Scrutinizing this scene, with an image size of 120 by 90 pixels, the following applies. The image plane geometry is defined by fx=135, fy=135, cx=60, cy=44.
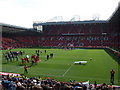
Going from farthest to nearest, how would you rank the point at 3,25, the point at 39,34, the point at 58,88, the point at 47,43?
1. the point at 39,34
2. the point at 47,43
3. the point at 3,25
4. the point at 58,88

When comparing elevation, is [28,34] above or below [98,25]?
below

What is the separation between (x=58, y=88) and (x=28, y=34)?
68.3 meters

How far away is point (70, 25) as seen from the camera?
78.4 metres

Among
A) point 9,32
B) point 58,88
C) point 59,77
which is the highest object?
point 9,32

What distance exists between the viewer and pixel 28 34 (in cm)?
7388

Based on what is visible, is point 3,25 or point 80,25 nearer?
point 3,25

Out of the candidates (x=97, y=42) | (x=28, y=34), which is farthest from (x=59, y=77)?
(x=28, y=34)

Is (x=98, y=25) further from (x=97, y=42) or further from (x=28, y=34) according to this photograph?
(x=28, y=34)

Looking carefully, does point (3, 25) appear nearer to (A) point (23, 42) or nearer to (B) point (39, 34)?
(A) point (23, 42)

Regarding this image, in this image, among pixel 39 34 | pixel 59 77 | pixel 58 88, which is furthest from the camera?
pixel 39 34

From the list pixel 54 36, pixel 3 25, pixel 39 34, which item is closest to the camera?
pixel 3 25

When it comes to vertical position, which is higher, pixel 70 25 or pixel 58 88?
pixel 70 25

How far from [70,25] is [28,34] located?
24.4 metres

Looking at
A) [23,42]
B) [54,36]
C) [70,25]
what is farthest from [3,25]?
[70,25]
